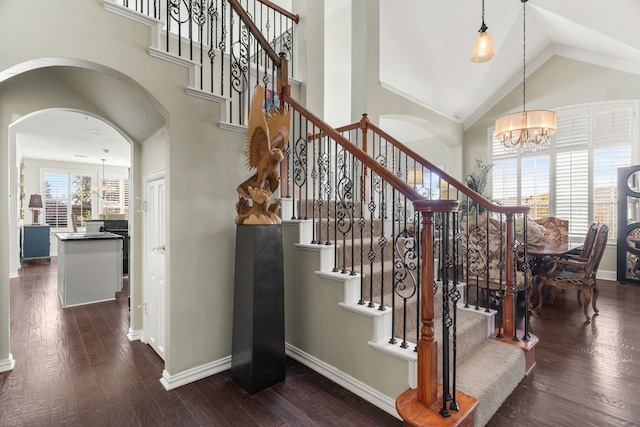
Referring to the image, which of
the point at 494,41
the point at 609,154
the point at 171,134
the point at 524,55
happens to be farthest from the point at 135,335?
the point at 609,154

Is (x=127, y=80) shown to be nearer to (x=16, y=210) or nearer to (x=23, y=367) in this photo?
(x=23, y=367)

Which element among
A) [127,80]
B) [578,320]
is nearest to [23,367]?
[127,80]

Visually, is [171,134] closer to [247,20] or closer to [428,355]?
[247,20]

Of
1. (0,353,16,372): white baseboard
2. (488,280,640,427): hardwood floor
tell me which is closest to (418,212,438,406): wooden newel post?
(488,280,640,427): hardwood floor

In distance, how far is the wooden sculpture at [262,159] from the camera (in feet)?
6.97

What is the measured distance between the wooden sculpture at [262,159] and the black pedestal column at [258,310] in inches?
4.1

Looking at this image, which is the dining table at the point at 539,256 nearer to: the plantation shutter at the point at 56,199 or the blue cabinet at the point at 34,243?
the blue cabinet at the point at 34,243

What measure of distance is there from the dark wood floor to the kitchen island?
3.60 feet

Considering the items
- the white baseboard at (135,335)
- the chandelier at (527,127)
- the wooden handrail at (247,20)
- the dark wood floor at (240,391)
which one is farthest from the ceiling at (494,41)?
the white baseboard at (135,335)

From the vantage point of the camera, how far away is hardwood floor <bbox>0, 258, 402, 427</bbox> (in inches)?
75.2

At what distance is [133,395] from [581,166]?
7.63 metres

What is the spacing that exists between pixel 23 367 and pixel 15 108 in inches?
86.4

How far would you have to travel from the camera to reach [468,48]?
5453 mm

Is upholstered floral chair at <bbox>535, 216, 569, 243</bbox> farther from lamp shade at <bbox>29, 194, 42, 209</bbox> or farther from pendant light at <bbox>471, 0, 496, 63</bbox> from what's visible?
lamp shade at <bbox>29, 194, 42, 209</bbox>
